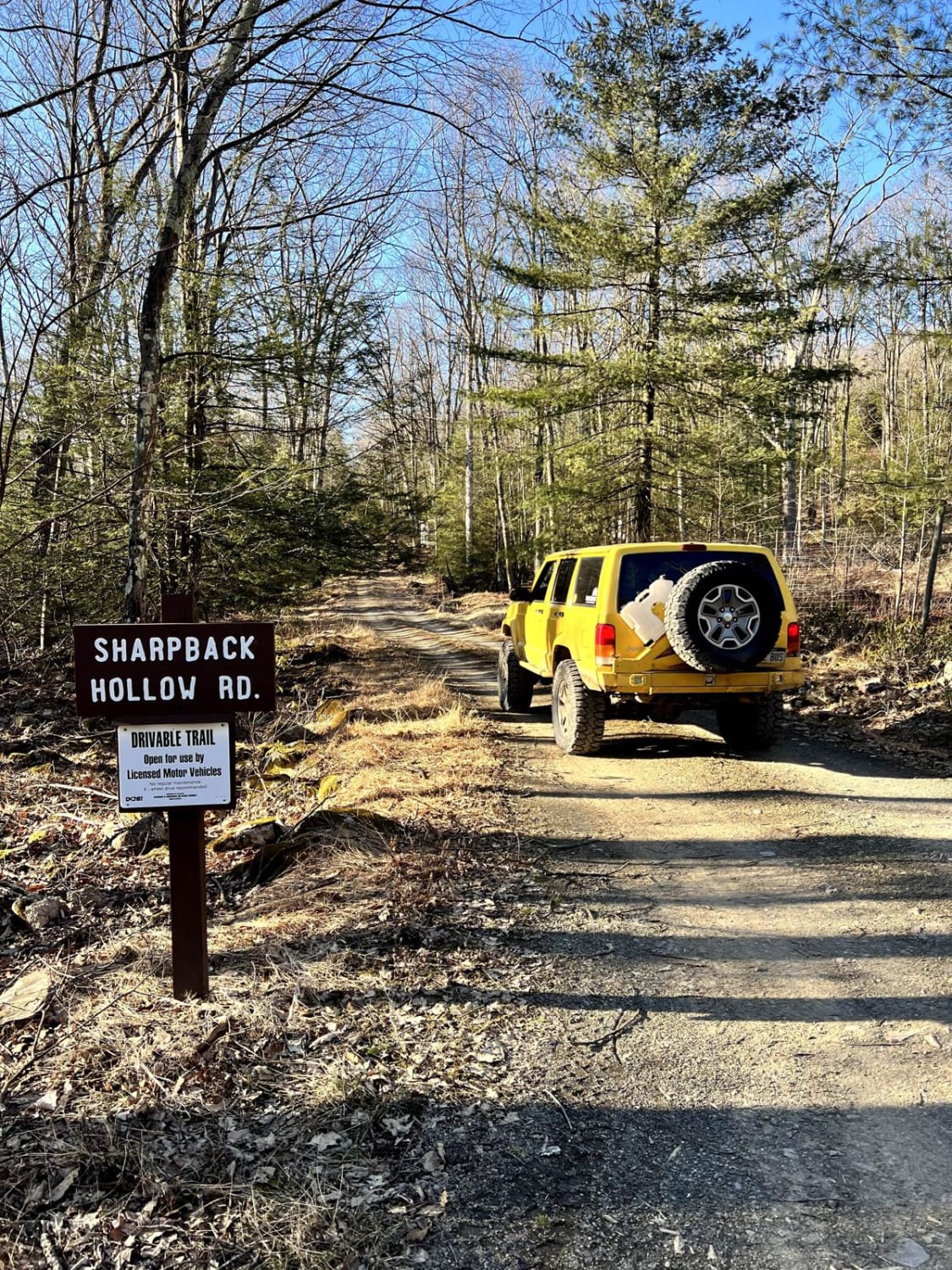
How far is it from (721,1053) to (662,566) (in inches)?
200

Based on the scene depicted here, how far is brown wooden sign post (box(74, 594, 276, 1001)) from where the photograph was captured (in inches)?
140

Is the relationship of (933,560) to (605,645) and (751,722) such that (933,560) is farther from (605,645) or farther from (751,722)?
(605,645)

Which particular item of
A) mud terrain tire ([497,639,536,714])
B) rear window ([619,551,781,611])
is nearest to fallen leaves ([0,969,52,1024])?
rear window ([619,551,781,611])

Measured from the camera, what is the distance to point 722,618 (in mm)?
7285

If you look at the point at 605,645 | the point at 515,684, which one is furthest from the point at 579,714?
the point at 515,684

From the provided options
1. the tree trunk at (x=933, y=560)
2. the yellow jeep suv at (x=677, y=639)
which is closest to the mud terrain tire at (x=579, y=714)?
the yellow jeep suv at (x=677, y=639)

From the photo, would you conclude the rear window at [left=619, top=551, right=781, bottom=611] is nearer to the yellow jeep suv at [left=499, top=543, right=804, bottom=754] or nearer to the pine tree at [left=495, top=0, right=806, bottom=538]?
the yellow jeep suv at [left=499, top=543, right=804, bottom=754]

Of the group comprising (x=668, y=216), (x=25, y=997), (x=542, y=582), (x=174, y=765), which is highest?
(x=668, y=216)

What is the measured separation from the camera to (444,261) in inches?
1265

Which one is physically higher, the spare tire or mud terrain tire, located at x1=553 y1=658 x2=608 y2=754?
the spare tire

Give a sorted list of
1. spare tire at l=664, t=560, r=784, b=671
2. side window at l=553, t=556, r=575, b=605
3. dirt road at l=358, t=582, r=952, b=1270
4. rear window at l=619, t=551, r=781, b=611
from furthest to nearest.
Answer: side window at l=553, t=556, r=575, b=605, rear window at l=619, t=551, r=781, b=611, spare tire at l=664, t=560, r=784, b=671, dirt road at l=358, t=582, r=952, b=1270

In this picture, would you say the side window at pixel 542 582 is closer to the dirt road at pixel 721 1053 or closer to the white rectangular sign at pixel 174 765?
the dirt road at pixel 721 1053

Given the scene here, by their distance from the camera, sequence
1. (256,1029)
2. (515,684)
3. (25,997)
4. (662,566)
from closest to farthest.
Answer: (256,1029), (25,997), (662,566), (515,684)

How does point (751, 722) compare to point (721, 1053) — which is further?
point (751, 722)
